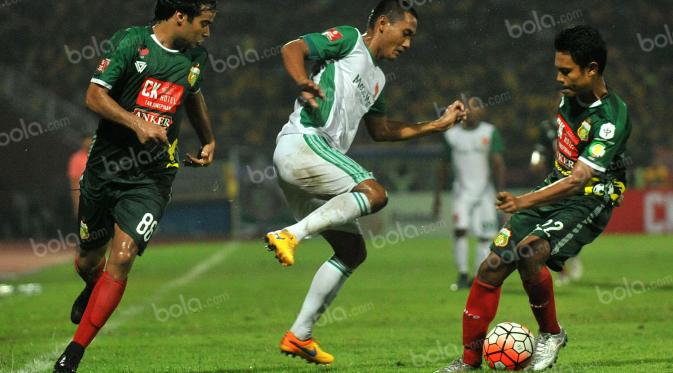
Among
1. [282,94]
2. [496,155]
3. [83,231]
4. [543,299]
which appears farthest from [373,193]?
[282,94]

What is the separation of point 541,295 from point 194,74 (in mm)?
2604

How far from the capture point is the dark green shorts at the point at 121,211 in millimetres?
6223

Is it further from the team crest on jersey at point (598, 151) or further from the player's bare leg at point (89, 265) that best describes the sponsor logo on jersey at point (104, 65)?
the team crest on jersey at point (598, 151)

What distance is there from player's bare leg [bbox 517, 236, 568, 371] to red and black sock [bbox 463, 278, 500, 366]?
0.26 m

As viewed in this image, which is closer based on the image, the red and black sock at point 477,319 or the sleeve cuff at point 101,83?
the sleeve cuff at point 101,83

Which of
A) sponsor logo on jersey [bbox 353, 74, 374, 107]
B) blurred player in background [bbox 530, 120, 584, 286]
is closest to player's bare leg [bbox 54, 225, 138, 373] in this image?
sponsor logo on jersey [bbox 353, 74, 374, 107]

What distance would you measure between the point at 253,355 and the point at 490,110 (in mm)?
23379

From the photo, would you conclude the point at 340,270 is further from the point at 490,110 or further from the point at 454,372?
the point at 490,110

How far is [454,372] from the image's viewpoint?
248 inches

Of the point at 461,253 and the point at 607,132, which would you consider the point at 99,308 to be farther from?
the point at 461,253

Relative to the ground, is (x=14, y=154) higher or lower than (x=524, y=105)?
lower

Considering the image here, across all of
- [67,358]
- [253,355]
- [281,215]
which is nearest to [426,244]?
[281,215]

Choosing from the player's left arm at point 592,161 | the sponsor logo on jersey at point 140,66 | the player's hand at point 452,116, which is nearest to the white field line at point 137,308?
the sponsor logo on jersey at point 140,66

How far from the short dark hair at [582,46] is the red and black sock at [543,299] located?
1363 mm
